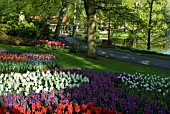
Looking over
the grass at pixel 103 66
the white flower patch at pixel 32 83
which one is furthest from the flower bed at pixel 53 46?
the white flower patch at pixel 32 83

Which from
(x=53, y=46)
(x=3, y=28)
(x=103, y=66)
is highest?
(x=3, y=28)

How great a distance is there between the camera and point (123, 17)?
2300 cm

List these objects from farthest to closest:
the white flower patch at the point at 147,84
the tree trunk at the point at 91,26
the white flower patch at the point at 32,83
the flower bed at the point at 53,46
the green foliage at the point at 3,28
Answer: the green foliage at the point at 3,28 < the flower bed at the point at 53,46 < the tree trunk at the point at 91,26 < the white flower patch at the point at 147,84 < the white flower patch at the point at 32,83

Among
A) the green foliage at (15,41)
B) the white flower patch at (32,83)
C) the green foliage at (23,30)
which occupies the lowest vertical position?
the white flower patch at (32,83)

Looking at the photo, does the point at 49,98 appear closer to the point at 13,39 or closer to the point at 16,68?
the point at 16,68

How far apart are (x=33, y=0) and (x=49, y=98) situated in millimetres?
17018

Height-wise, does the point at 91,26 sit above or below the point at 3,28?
above

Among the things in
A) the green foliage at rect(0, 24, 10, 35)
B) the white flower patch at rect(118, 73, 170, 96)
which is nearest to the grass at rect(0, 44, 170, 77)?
the white flower patch at rect(118, 73, 170, 96)

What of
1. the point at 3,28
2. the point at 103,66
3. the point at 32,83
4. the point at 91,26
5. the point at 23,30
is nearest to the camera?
the point at 32,83

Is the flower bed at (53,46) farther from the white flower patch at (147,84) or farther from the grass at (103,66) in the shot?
the white flower patch at (147,84)

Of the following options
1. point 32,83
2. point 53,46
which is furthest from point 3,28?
point 32,83

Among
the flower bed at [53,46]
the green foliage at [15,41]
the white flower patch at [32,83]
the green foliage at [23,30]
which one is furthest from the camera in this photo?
the green foliage at [23,30]

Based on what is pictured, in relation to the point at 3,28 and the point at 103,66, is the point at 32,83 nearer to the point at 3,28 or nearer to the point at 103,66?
the point at 103,66

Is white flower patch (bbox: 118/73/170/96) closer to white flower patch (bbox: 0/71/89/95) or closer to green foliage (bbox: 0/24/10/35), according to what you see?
white flower patch (bbox: 0/71/89/95)
